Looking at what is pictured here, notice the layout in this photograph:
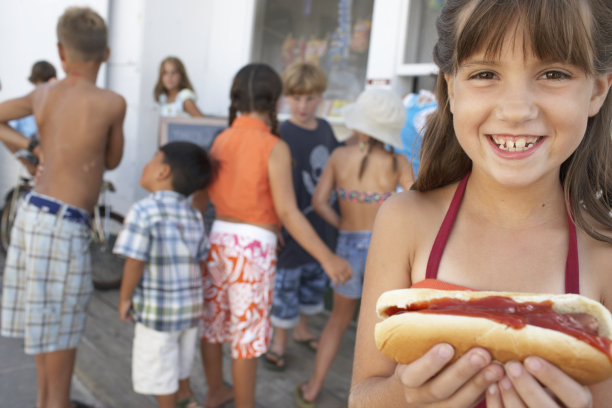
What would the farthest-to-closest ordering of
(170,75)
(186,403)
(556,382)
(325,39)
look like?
(325,39), (170,75), (186,403), (556,382)

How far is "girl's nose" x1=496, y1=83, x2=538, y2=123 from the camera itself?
1085 mm

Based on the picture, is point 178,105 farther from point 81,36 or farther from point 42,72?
point 81,36

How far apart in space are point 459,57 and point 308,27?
5536 millimetres

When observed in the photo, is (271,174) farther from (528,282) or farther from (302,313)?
(528,282)

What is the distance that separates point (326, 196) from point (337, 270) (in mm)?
738

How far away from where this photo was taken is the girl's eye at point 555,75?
1114 mm

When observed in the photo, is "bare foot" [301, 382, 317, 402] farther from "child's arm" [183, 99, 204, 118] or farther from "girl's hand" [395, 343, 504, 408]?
"child's arm" [183, 99, 204, 118]

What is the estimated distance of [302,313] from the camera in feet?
13.4

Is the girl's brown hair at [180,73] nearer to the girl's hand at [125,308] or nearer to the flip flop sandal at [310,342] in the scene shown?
the flip flop sandal at [310,342]

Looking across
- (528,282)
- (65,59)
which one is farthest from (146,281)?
(528,282)

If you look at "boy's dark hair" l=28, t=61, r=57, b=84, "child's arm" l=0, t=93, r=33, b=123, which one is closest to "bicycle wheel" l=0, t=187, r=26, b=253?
"boy's dark hair" l=28, t=61, r=57, b=84

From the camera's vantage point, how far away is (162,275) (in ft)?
9.02

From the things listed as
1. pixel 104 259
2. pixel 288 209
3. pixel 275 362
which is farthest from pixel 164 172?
pixel 104 259

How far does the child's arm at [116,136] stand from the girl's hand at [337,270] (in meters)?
1.45
